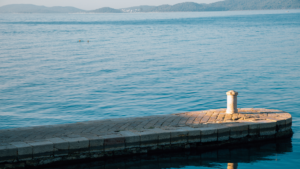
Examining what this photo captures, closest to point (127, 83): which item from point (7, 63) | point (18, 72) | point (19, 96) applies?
point (19, 96)

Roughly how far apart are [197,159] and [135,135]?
1.97m

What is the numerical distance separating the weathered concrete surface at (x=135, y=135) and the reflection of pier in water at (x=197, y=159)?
0.64 ft

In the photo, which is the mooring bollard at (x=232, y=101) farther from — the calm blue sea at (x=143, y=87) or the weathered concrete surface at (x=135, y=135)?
the calm blue sea at (x=143, y=87)

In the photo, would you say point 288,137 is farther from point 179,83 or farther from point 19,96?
point 19,96

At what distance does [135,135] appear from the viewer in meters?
8.66

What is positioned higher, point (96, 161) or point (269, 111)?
point (269, 111)

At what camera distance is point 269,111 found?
36.1ft

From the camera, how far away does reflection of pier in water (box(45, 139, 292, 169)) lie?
859 centimetres

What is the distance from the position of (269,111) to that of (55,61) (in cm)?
2402

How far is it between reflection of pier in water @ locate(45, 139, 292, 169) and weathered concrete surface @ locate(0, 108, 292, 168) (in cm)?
20

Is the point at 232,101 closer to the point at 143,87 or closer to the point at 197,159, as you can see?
the point at 197,159

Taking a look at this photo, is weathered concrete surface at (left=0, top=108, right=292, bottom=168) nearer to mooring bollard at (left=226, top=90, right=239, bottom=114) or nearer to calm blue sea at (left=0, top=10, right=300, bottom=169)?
mooring bollard at (left=226, top=90, right=239, bottom=114)

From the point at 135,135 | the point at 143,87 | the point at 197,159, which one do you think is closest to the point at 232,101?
the point at 197,159

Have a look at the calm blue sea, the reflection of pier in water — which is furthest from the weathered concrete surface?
the calm blue sea
